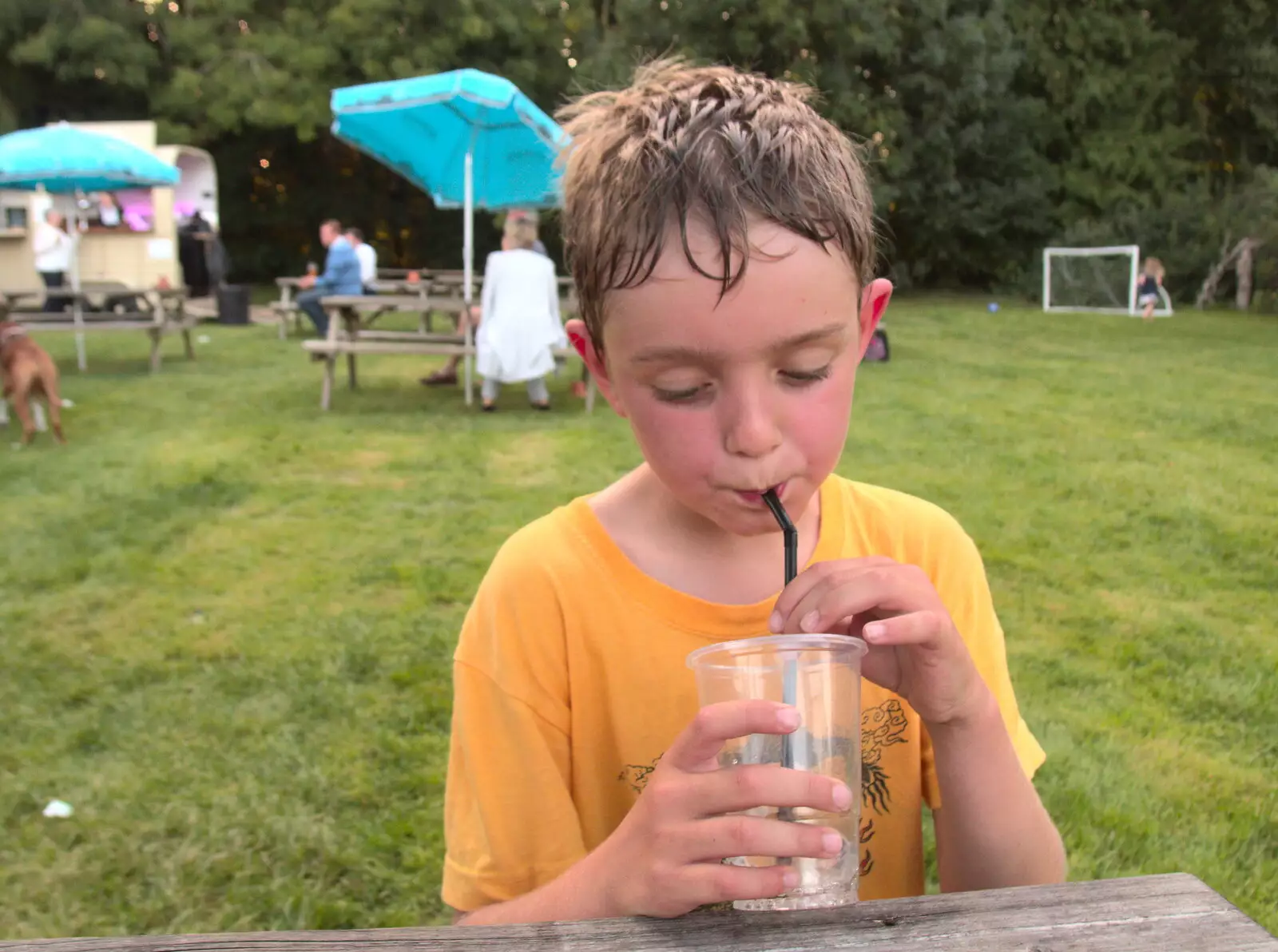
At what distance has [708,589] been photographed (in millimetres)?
1422

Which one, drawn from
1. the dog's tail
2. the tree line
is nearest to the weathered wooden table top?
the dog's tail

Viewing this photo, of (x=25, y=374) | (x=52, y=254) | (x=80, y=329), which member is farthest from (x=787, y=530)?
(x=52, y=254)

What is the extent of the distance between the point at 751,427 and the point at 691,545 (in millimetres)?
335

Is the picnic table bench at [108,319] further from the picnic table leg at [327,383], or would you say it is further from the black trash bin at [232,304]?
the black trash bin at [232,304]

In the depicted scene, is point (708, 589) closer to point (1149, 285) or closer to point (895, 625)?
point (895, 625)

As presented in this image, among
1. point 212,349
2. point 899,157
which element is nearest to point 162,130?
point 212,349

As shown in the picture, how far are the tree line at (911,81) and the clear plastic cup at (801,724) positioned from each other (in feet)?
73.5

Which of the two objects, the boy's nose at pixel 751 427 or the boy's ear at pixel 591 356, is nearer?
the boy's nose at pixel 751 427

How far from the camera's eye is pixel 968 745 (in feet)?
3.94

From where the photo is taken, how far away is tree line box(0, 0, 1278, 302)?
942 inches

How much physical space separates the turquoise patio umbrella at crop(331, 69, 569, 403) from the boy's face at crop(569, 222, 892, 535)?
7.98 metres

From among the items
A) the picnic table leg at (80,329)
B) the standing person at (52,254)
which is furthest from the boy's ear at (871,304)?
the standing person at (52,254)

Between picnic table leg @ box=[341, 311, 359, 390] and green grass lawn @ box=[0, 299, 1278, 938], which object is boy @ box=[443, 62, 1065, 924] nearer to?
green grass lawn @ box=[0, 299, 1278, 938]

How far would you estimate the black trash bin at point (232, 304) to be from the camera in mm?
18406
